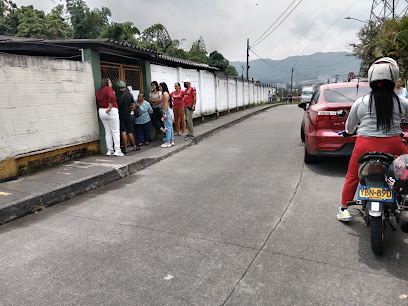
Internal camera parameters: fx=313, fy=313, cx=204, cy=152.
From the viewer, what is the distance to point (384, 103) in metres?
3.13

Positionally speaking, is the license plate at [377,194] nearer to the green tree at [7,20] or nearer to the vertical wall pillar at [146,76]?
Result: the vertical wall pillar at [146,76]

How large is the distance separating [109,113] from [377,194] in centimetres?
557

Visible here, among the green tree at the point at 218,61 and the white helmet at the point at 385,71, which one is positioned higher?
the green tree at the point at 218,61

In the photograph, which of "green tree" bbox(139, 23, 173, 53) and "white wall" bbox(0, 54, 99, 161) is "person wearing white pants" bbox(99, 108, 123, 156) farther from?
"green tree" bbox(139, 23, 173, 53)

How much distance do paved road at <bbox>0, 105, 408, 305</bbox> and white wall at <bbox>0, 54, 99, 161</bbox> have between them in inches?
66.9

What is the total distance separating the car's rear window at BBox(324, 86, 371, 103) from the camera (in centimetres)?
592

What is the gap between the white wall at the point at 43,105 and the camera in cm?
533

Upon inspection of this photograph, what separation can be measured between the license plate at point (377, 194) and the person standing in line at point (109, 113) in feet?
17.7

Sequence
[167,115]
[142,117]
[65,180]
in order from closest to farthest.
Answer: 1. [65,180]
2. [167,115]
3. [142,117]

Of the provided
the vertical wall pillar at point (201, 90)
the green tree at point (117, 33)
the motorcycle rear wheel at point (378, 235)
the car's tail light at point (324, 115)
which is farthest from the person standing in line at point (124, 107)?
the green tree at point (117, 33)

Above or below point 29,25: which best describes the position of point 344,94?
below

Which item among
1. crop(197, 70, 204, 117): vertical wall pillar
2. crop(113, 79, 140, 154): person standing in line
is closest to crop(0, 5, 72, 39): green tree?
crop(197, 70, 204, 117): vertical wall pillar

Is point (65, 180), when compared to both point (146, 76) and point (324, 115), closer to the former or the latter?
point (324, 115)

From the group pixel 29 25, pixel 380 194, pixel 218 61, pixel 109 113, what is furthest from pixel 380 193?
pixel 218 61
